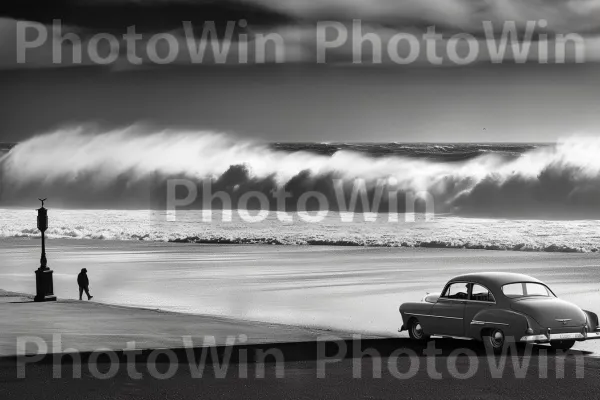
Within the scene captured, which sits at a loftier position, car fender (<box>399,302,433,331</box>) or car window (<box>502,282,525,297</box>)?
car window (<box>502,282,525,297</box>)

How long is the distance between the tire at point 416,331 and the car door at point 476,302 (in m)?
1.59

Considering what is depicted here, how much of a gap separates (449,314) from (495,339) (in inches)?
47.8

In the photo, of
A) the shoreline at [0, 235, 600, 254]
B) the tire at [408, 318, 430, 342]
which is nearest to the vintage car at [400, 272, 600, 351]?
the tire at [408, 318, 430, 342]

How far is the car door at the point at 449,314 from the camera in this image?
17.2m

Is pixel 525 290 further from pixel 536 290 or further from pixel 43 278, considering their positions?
pixel 43 278

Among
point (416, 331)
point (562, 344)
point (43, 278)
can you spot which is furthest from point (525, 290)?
point (43, 278)

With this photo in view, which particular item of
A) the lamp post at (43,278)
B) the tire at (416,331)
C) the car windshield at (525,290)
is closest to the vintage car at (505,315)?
the car windshield at (525,290)

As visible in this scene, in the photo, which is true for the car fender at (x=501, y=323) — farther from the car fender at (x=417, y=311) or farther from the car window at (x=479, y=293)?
the car fender at (x=417, y=311)

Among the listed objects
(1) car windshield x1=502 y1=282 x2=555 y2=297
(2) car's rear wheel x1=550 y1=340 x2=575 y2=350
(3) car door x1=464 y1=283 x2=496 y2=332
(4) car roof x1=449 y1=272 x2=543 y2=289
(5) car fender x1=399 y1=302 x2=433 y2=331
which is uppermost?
(4) car roof x1=449 y1=272 x2=543 y2=289

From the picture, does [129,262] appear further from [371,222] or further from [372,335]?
[371,222]

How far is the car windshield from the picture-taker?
16781 mm

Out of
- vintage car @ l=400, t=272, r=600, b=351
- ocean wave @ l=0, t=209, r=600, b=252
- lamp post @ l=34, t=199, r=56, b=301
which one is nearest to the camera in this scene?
vintage car @ l=400, t=272, r=600, b=351

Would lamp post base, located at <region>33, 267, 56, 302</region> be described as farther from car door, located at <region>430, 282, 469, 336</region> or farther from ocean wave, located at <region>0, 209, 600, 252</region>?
ocean wave, located at <region>0, 209, 600, 252</region>

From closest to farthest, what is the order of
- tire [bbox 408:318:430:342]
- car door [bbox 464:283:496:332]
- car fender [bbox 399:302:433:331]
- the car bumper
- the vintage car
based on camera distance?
1. the car bumper
2. the vintage car
3. car door [bbox 464:283:496:332]
4. car fender [bbox 399:302:433:331]
5. tire [bbox 408:318:430:342]
